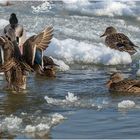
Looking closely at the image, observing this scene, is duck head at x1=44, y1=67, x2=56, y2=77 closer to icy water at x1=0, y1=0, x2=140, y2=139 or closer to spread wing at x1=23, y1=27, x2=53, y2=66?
icy water at x1=0, y1=0, x2=140, y2=139

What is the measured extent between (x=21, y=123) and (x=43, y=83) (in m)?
3.73

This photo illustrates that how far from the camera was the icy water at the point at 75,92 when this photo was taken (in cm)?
835

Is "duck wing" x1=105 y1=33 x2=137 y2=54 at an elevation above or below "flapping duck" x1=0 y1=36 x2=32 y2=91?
below

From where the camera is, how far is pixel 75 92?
1130cm

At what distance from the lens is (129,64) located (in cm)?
1497

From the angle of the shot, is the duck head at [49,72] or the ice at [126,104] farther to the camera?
the duck head at [49,72]

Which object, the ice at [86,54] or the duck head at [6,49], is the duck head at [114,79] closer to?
the duck head at [6,49]

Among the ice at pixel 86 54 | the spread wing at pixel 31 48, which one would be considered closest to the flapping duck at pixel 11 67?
the spread wing at pixel 31 48

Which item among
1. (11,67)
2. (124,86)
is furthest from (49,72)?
(124,86)

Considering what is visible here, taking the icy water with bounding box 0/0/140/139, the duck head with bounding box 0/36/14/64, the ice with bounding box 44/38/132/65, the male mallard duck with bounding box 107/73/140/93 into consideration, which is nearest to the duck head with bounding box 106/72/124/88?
the male mallard duck with bounding box 107/73/140/93

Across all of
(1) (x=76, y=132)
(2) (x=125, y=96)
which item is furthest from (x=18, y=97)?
(1) (x=76, y=132)

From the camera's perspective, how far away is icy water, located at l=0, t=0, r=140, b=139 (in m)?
8.35

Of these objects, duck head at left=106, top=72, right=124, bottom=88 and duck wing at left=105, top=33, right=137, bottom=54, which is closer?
duck head at left=106, top=72, right=124, bottom=88

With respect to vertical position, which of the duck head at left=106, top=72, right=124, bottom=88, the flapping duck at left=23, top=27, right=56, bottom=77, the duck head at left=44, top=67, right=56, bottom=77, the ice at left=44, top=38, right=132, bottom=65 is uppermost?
the flapping duck at left=23, top=27, right=56, bottom=77
